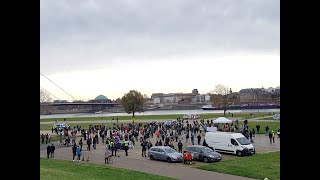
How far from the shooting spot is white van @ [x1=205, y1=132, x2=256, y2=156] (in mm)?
25609

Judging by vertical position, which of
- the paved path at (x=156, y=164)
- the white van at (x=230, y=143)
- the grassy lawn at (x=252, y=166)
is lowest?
the paved path at (x=156, y=164)

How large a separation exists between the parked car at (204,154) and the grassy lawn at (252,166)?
54cm

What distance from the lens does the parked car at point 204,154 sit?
23.3 meters

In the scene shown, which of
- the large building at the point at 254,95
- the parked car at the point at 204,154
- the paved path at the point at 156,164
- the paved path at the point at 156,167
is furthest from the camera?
the large building at the point at 254,95

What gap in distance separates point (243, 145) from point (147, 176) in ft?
31.1

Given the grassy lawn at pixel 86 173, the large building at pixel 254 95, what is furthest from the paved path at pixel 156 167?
the large building at pixel 254 95

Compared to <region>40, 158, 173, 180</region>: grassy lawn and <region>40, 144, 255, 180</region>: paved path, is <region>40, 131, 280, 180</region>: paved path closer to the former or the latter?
<region>40, 144, 255, 180</region>: paved path

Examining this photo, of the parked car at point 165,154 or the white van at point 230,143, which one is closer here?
the parked car at point 165,154

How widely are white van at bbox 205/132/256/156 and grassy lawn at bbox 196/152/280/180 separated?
2.84 ft

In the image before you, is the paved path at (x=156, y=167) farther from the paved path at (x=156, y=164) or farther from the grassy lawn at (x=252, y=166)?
the grassy lawn at (x=252, y=166)

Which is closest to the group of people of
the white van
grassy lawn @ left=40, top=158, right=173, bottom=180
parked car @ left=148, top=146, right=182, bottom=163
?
grassy lawn @ left=40, top=158, right=173, bottom=180
